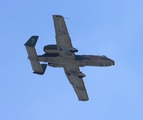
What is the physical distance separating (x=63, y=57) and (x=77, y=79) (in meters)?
7.17

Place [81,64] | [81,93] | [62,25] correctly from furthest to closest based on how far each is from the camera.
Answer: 1. [81,93]
2. [81,64]
3. [62,25]

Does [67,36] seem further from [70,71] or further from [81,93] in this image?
[81,93]

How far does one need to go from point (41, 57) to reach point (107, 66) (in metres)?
12.9

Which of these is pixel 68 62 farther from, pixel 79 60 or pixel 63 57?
pixel 79 60

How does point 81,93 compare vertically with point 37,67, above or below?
below

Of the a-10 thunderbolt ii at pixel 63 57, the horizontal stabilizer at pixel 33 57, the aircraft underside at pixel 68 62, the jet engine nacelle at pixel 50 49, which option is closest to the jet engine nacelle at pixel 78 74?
the a-10 thunderbolt ii at pixel 63 57

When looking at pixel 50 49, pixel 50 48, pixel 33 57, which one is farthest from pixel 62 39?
pixel 33 57

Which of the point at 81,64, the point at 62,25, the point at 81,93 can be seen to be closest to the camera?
the point at 62,25

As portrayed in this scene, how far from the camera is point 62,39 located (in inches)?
3056

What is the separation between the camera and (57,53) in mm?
80750

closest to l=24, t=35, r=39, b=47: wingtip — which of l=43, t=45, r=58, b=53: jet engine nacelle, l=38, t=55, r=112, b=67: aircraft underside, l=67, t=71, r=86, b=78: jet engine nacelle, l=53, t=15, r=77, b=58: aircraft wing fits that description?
l=43, t=45, r=58, b=53: jet engine nacelle

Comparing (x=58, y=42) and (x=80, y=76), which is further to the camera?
(x=80, y=76)

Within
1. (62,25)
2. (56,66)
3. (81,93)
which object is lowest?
(81,93)

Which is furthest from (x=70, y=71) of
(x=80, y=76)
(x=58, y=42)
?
(x=58, y=42)
